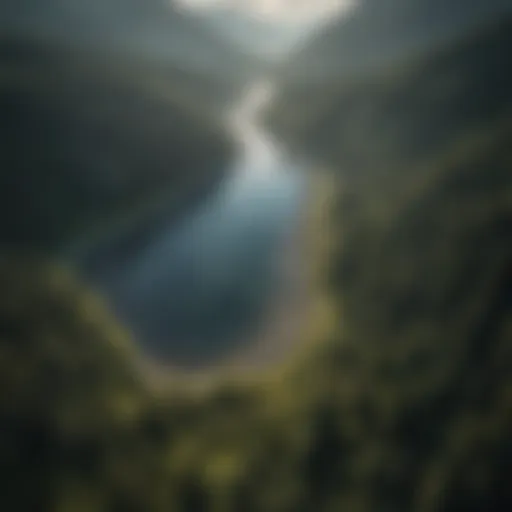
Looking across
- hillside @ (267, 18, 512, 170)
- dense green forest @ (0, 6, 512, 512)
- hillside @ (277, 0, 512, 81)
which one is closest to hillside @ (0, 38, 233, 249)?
dense green forest @ (0, 6, 512, 512)

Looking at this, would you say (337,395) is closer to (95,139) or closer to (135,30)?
(95,139)

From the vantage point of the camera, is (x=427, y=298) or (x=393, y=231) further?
(x=393, y=231)

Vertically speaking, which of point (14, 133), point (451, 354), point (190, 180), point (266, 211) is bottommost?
point (451, 354)

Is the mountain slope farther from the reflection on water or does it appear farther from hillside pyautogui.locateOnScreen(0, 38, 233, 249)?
the reflection on water

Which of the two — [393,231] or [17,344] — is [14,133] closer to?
[17,344]

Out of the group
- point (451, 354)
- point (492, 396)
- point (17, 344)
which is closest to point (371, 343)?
point (451, 354)

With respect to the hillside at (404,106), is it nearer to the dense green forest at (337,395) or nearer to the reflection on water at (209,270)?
the dense green forest at (337,395)
